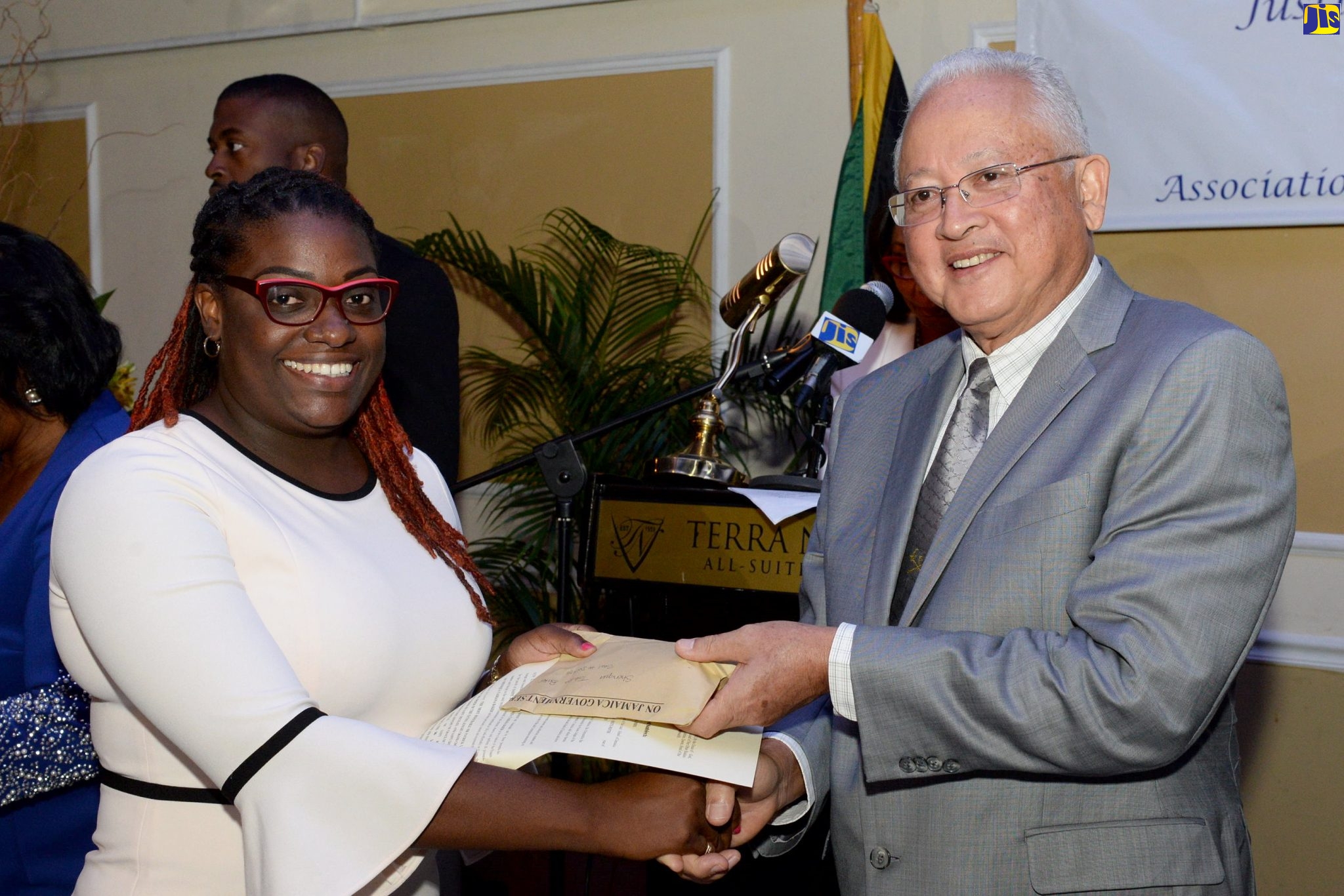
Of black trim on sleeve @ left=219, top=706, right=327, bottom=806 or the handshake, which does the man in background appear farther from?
black trim on sleeve @ left=219, top=706, right=327, bottom=806

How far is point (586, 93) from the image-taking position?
4.84 m

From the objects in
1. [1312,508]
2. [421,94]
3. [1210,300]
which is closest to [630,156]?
[421,94]

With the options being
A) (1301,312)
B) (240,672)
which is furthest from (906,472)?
(1301,312)

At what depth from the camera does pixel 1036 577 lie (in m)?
1.49

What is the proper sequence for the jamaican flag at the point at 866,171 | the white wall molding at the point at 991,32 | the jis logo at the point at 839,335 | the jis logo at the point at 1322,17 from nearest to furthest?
the jis logo at the point at 839,335
the jis logo at the point at 1322,17
the jamaican flag at the point at 866,171
the white wall molding at the point at 991,32

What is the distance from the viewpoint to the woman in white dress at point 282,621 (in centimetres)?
137

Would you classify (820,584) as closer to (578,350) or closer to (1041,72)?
(1041,72)

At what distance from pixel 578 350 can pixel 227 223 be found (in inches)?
101

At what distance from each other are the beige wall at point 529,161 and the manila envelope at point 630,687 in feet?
10.4

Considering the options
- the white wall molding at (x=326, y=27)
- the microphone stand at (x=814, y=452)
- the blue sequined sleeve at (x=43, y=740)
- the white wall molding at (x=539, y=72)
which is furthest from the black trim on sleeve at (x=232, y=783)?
the white wall molding at (x=326, y=27)

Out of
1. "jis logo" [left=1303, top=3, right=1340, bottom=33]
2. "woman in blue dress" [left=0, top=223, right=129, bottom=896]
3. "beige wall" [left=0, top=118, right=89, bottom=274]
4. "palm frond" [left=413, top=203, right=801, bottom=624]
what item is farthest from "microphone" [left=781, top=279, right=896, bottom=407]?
"beige wall" [left=0, top=118, right=89, bottom=274]

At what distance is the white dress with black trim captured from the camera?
1.36 meters

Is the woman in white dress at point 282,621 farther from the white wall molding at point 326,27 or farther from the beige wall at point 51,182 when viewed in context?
the beige wall at point 51,182

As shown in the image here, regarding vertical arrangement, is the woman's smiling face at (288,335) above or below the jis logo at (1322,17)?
below
